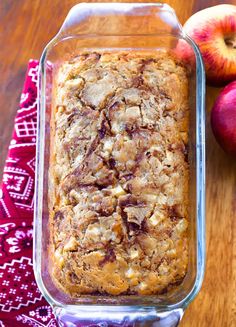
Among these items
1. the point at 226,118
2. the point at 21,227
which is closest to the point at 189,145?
the point at 226,118

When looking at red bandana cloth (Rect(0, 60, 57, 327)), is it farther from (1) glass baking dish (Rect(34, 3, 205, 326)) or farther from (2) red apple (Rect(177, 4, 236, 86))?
(2) red apple (Rect(177, 4, 236, 86))

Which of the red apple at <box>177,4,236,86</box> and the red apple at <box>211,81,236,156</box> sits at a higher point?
the red apple at <box>177,4,236,86</box>

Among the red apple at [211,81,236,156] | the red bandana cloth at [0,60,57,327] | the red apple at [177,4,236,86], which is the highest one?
the red apple at [177,4,236,86]

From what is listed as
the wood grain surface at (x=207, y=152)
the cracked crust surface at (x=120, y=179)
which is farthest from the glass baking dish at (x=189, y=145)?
the wood grain surface at (x=207, y=152)

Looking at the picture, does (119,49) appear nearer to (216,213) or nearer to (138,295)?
(216,213)

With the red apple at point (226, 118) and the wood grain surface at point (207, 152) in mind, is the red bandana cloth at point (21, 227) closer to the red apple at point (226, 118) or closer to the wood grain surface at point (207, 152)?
the wood grain surface at point (207, 152)

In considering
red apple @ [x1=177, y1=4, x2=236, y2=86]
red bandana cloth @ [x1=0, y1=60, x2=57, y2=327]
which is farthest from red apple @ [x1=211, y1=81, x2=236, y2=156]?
red bandana cloth @ [x1=0, y1=60, x2=57, y2=327]
